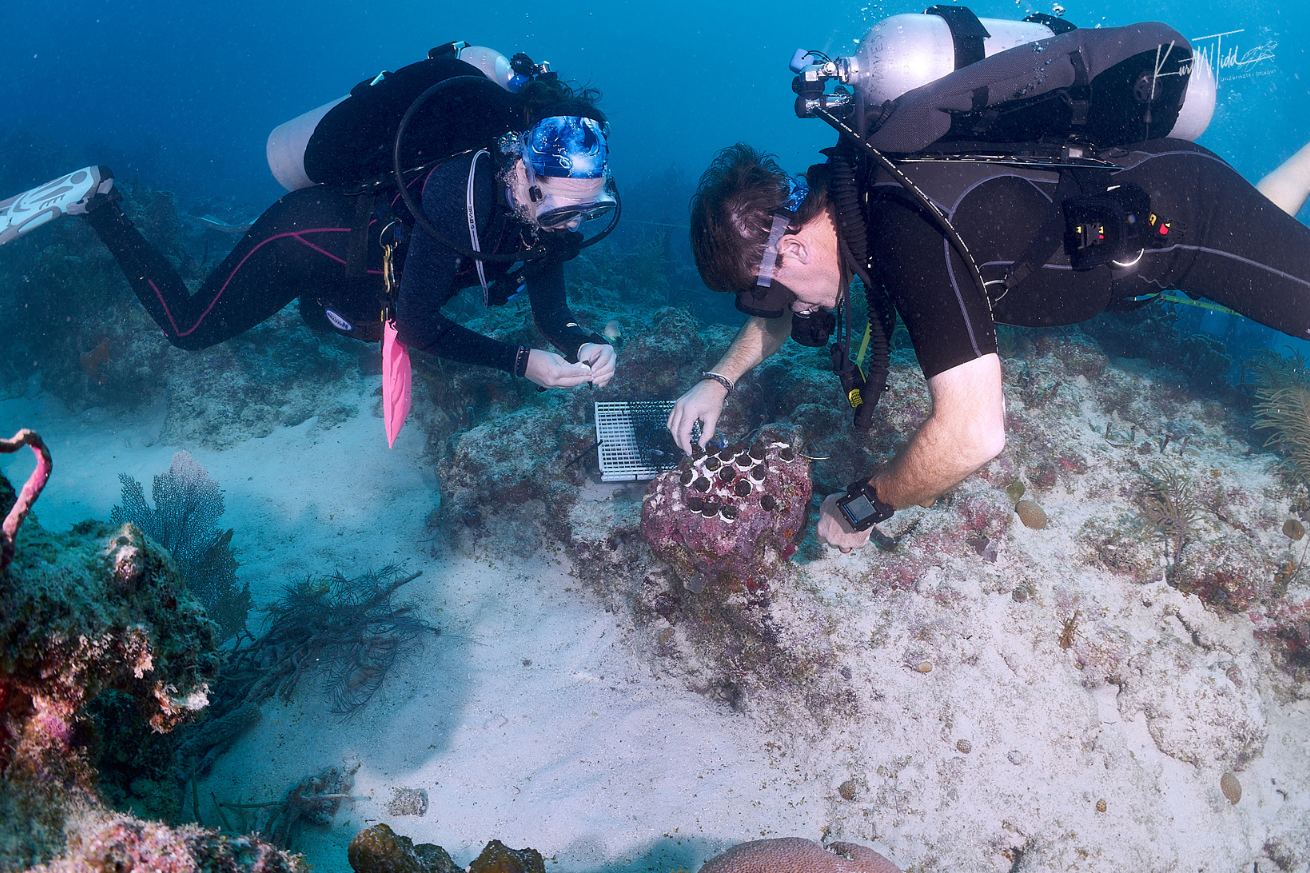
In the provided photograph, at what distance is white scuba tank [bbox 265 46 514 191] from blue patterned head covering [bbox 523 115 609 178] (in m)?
1.19

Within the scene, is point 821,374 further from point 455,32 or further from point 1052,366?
point 455,32

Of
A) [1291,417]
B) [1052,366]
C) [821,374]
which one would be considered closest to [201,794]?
[821,374]

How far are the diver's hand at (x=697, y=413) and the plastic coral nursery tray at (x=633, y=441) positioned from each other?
0.68 meters

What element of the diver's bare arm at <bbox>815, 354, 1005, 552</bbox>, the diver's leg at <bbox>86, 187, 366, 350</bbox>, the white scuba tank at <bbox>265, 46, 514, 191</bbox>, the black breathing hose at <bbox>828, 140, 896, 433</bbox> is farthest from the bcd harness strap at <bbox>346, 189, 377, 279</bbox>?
the diver's bare arm at <bbox>815, 354, 1005, 552</bbox>

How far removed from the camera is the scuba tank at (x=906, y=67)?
2689 millimetres

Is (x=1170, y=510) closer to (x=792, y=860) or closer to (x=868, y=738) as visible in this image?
(x=868, y=738)

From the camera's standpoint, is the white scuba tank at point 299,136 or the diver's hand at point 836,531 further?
the white scuba tank at point 299,136

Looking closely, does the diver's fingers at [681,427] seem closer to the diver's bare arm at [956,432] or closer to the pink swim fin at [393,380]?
the diver's bare arm at [956,432]

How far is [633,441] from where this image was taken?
448 cm

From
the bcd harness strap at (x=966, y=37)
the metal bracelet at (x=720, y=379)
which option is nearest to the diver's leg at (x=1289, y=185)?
the bcd harness strap at (x=966, y=37)

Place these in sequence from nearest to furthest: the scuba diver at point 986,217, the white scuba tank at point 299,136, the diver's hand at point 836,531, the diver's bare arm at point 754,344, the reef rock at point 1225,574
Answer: the scuba diver at point 986,217
the diver's hand at point 836,531
the diver's bare arm at point 754,344
the reef rock at point 1225,574
the white scuba tank at point 299,136

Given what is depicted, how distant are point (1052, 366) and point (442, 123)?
19.0ft

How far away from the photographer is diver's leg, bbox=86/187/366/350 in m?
4.29

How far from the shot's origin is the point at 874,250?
97.3 inches
